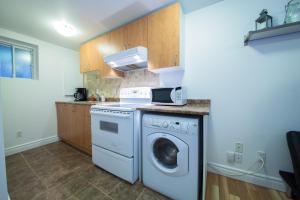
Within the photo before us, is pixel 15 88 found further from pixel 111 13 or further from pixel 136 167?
pixel 136 167

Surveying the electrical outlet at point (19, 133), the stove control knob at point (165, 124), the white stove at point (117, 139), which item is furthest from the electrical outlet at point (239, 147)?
the electrical outlet at point (19, 133)

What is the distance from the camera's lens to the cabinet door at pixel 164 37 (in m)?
1.52

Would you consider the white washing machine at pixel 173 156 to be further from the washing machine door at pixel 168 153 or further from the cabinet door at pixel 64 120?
the cabinet door at pixel 64 120

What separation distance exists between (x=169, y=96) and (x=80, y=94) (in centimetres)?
236

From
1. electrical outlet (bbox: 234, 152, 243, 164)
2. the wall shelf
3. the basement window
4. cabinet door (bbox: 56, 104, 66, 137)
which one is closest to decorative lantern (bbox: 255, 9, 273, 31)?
the wall shelf

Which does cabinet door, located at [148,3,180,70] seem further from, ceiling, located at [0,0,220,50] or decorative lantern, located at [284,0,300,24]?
decorative lantern, located at [284,0,300,24]

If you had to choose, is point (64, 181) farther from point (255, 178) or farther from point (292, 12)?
point (292, 12)

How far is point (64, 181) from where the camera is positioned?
60.4 inches

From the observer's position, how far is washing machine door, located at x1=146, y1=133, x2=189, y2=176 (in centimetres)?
114

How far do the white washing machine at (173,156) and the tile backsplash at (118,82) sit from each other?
873mm

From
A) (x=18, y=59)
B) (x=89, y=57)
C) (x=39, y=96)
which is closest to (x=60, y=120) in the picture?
(x=39, y=96)

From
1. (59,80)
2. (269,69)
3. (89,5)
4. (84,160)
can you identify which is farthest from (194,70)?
(59,80)

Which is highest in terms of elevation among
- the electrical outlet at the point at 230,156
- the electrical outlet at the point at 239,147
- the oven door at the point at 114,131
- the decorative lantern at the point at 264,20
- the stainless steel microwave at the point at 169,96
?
the decorative lantern at the point at 264,20

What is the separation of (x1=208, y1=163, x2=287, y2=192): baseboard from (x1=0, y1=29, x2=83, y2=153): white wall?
332 centimetres
